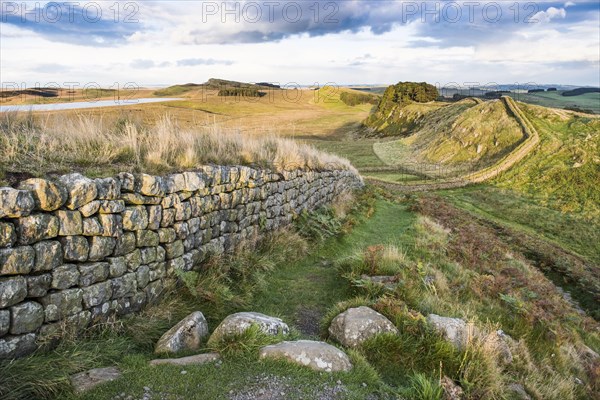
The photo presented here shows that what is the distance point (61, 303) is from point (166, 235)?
1993 mm

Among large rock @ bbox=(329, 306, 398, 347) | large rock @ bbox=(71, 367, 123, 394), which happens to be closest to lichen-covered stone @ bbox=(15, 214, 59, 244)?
large rock @ bbox=(71, 367, 123, 394)

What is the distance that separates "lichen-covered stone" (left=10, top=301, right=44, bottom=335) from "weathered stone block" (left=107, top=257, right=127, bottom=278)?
1.00 meters

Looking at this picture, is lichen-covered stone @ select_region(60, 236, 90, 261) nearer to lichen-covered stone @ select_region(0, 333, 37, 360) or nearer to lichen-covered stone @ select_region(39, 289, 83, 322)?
lichen-covered stone @ select_region(39, 289, 83, 322)

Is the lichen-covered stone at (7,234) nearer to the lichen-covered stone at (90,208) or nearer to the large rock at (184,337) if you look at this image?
the lichen-covered stone at (90,208)

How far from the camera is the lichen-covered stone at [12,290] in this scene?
4.30 m

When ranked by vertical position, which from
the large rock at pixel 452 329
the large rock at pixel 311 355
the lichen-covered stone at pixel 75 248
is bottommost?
the large rock at pixel 452 329

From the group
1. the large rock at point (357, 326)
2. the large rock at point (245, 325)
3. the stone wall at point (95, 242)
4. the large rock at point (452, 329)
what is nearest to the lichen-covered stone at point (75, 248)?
the stone wall at point (95, 242)

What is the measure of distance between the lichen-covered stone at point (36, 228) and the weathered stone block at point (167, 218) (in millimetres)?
1869

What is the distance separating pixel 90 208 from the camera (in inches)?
207

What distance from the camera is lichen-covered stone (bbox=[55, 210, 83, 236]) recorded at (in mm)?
4891

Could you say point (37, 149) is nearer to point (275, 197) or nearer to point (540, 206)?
point (275, 197)

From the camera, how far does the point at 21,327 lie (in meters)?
4.46

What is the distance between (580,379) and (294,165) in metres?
8.44

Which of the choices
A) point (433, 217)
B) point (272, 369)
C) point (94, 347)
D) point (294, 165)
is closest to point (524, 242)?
point (433, 217)
